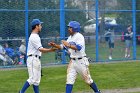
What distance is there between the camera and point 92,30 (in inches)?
821

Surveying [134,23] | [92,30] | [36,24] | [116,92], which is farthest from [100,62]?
[36,24]

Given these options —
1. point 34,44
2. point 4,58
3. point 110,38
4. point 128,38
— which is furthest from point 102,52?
point 34,44

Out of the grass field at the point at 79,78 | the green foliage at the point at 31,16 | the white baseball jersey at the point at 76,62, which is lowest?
the grass field at the point at 79,78

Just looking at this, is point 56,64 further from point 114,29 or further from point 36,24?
point 36,24

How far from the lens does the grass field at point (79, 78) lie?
523 inches

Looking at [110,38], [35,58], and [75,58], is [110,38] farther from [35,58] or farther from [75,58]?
[35,58]

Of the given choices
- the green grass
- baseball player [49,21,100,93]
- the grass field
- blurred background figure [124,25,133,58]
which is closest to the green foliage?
the green grass

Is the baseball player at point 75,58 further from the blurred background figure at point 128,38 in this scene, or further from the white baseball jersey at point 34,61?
the blurred background figure at point 128,38

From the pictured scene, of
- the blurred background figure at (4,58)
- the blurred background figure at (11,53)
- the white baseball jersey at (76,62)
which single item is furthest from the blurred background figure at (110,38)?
the white baseball jersey at (76,62)

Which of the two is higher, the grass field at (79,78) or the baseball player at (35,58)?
the baseball player at (35,58)

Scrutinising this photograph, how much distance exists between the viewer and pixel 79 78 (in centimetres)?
1512

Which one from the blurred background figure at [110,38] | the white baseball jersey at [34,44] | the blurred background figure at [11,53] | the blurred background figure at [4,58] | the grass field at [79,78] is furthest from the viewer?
the blurred background figure at [110,38]

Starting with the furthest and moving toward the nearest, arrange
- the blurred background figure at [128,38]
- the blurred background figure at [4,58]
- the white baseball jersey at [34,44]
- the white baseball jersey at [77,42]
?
the blurred background figure at [128,38]
the blurred background figure at [4,58]
the white baseball jersey at [34,44]
the white baseball jersey at [77,42]

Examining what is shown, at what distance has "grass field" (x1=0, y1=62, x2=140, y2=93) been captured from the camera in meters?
13.3
